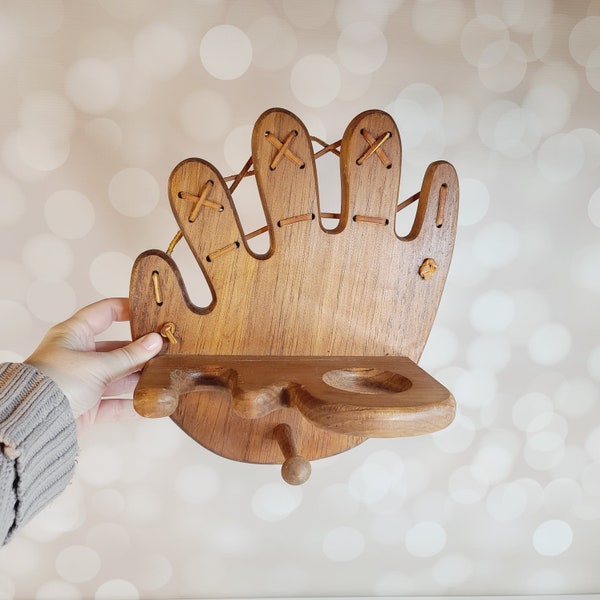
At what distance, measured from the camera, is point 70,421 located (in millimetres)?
548

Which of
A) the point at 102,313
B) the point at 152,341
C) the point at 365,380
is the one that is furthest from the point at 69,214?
the point at 365,380

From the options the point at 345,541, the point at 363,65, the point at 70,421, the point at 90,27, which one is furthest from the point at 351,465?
the point at 90,27

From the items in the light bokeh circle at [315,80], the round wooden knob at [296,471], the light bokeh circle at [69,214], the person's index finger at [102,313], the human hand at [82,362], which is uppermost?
A: the light bokeh circle at [315,80]

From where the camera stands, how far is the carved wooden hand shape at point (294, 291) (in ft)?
1.84

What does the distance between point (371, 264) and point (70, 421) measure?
0.36 metres

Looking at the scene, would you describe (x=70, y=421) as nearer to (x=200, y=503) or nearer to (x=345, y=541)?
(x=200, y=503)

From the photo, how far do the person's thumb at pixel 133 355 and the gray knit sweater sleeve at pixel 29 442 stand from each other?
0.06 m

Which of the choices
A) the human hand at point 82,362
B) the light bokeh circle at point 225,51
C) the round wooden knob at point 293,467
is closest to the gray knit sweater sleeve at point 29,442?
the human hand at point 82,362

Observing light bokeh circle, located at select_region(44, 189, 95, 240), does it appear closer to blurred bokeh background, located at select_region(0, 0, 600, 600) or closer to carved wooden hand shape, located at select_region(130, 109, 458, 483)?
blurred bokeh background, located at select_region(0, 0, 600, 600)

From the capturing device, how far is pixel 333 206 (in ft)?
2.58

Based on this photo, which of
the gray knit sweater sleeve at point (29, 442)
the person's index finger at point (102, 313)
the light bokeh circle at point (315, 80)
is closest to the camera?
the gray knit sweater sleeve at point (29, 442)

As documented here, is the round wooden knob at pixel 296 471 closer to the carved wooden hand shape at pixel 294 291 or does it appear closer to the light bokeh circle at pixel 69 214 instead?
the carved wooden hand shape at pixel 294 291

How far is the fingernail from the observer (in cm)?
57

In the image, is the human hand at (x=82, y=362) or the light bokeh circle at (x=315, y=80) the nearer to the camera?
the human hand at (x=82, y=362)
